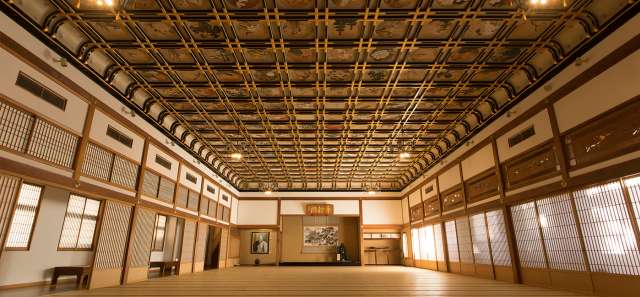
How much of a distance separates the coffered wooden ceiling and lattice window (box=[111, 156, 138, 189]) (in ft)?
4.73

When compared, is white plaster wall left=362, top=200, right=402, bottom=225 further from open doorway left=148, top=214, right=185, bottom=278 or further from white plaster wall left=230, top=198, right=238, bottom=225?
open doorway left=148, top=214, right=185, bottom=278

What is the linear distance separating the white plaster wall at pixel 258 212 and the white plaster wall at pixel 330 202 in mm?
506

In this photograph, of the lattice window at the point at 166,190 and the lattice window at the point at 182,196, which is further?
the lattice window at the point at 182,196

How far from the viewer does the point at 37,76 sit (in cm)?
549

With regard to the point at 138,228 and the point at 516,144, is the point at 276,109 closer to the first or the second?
the point at 138,228

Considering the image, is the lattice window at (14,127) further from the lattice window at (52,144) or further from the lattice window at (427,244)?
the lattice window at (427,244)

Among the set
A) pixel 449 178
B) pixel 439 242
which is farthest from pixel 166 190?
pixel 439 242

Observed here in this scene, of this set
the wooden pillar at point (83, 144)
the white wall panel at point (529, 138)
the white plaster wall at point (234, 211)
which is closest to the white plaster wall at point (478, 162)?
the white wall panel at point (529, 138)

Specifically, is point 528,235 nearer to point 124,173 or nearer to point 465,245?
point 465,245

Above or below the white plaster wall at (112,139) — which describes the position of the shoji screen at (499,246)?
below

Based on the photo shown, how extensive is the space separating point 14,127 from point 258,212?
13926 millimetres

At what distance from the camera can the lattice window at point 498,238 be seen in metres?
8.40

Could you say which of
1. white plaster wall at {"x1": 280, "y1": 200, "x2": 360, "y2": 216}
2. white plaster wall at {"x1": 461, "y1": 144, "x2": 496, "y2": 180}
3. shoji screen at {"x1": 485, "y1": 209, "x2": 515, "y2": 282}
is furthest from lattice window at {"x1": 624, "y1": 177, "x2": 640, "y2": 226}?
white plaster wall at {"x1": 280, "y1": 200, "x2": 360, "y2": 216}

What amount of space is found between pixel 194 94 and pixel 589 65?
319 inches
